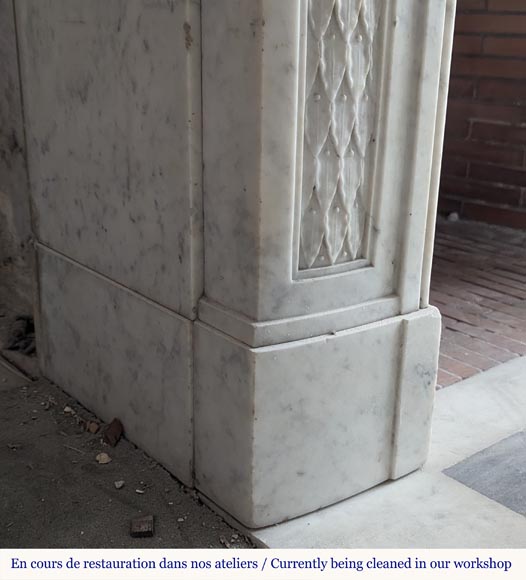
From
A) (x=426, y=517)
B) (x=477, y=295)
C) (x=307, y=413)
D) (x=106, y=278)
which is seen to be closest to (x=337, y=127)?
(x=307, y=413)

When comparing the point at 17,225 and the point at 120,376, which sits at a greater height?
the point at 17,225

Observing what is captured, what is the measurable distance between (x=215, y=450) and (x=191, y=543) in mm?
266

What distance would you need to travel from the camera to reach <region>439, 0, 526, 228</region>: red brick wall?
18.1ft

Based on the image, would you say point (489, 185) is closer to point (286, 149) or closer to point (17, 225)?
point (17, 225)

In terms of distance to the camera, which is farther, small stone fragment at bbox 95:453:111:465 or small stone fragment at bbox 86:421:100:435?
small stone fragment at bbox 86:421:100:435

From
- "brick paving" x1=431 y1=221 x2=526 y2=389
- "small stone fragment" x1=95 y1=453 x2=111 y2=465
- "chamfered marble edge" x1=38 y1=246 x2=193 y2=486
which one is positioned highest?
"chamfered marble edge" x1=38 y1=246 x2=193 y2=486

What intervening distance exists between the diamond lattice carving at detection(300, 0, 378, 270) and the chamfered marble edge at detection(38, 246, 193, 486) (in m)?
0.48

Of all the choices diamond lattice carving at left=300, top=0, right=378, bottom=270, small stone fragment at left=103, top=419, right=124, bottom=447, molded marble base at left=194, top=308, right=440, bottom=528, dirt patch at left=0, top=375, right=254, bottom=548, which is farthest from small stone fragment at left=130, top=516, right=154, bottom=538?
diamond lattice carving at left=300, top=0, right=378, bottom=270

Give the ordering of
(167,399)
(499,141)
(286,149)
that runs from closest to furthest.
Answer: (286,149) → (167,399) → (499,141)

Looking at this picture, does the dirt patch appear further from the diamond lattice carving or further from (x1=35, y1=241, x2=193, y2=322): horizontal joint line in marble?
the diamond lattice carving

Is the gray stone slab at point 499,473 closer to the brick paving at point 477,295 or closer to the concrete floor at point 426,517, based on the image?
the concrete floor at point 426,517

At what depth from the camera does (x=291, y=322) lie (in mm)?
1954
